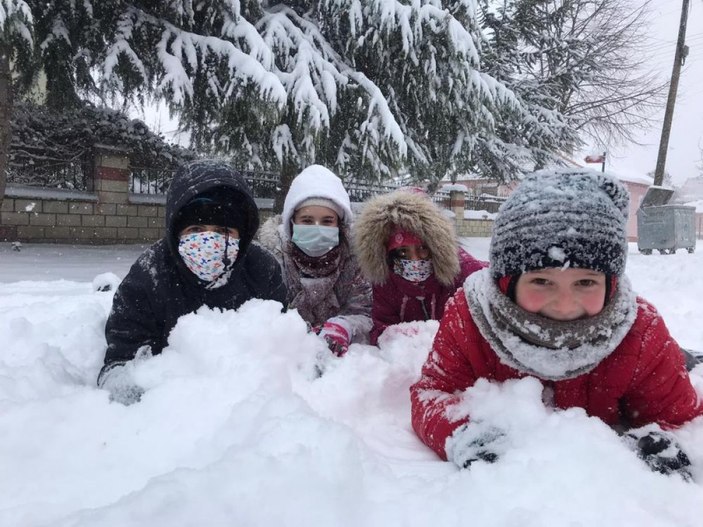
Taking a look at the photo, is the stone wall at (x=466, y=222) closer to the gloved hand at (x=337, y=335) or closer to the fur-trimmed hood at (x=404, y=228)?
the fur-trimmed hood at (x=404, y=228)

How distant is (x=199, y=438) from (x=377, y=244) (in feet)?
5.52

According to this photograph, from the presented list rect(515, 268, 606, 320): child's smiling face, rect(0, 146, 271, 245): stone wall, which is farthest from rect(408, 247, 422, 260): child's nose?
rect(0, 146, 271, 245): stone wall

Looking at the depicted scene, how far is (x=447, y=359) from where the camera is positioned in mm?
1565

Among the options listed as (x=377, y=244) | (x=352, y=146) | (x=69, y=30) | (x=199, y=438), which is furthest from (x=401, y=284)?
(x=69, y=30)

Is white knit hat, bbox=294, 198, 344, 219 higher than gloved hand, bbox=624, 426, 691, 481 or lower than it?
higher

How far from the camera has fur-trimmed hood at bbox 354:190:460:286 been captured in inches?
105

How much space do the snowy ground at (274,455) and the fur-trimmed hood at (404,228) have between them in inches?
34.7

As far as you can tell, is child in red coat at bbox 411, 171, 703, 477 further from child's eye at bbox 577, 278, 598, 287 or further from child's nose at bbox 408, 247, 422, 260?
child's nose at bbox 408, 247, 422, 260

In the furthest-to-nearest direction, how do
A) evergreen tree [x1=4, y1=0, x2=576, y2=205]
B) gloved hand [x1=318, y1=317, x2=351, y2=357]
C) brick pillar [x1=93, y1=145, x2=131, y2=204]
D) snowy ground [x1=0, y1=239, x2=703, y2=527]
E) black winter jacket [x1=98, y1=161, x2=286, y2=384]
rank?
brick pillar [x1=93, y1=145, x2=131, y2=204] → evergreen tree [x1=4, y1=0, x2=576, y2=205] → gloved hand [x1=318, y1=317, x2=351, y2=357] → black winter jacket [x1=98, y1=161, x2=286, y2=384] → snowy ground [x1=0, y1=239, x2=703, y2=527]

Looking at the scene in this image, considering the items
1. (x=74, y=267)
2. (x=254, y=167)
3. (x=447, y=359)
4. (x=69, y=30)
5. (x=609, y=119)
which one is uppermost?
(x=609, y=119)

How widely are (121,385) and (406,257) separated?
64.8 inches

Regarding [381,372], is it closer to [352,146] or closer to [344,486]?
[344,486]

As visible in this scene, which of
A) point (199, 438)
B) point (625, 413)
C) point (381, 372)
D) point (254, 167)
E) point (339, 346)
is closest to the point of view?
point (199, 438)

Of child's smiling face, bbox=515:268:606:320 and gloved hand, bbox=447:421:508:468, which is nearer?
gloved hand, bbox=447:421:508:468
